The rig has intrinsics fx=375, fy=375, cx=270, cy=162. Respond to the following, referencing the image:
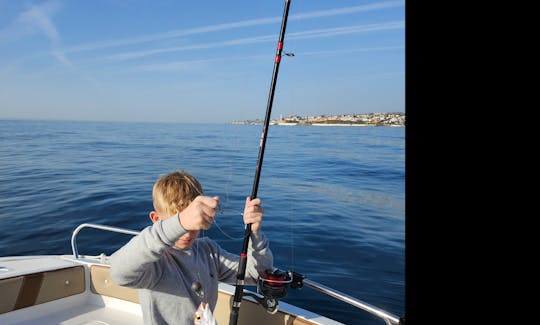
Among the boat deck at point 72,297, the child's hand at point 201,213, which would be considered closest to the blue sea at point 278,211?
the boat deck at point 72,297

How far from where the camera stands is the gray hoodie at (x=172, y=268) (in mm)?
1557

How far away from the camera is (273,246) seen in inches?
247

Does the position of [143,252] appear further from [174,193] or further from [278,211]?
[278,211]

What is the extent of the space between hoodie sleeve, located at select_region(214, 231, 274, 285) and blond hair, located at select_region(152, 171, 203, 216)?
43 cm

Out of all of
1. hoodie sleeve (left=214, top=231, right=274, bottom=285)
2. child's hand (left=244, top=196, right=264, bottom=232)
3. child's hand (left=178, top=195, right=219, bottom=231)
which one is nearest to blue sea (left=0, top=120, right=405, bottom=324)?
hoodie sleeve (left=214, top=231, right=274, bottom=285)

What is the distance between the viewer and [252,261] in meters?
2.16

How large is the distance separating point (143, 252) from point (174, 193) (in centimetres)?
37

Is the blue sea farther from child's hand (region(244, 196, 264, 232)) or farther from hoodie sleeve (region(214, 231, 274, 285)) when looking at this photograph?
child's hand (region(244, 196, 264, 232))

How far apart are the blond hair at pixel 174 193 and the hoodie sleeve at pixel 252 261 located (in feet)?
1.41

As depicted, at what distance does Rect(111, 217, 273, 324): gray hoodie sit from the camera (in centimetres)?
156

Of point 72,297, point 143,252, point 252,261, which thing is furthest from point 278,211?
point 143,252
